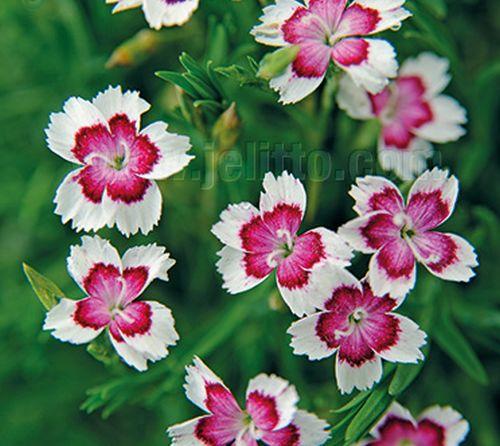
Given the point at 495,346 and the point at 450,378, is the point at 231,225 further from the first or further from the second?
the point at 450,378

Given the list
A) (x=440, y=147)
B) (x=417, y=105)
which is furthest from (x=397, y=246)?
(x=440, y=147)

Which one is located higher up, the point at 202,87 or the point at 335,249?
the point at 202,87

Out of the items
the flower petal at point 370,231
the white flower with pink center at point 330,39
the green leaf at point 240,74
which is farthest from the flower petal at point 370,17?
the flower petal at point 370,231

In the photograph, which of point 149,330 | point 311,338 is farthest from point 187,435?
point 311,338

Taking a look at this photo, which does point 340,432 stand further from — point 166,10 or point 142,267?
point 166,10

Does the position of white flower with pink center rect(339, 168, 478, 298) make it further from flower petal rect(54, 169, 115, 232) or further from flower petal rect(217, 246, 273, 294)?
flower petal rect(54, 169, 115, 232)

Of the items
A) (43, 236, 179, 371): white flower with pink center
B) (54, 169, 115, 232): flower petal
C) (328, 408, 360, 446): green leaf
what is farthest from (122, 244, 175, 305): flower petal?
(328, 408, 360, 446): green leaf

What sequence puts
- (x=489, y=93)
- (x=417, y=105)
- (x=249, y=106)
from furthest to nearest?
(x=249, y=106) → (x=489, y=93) → (x=417, y=105)
